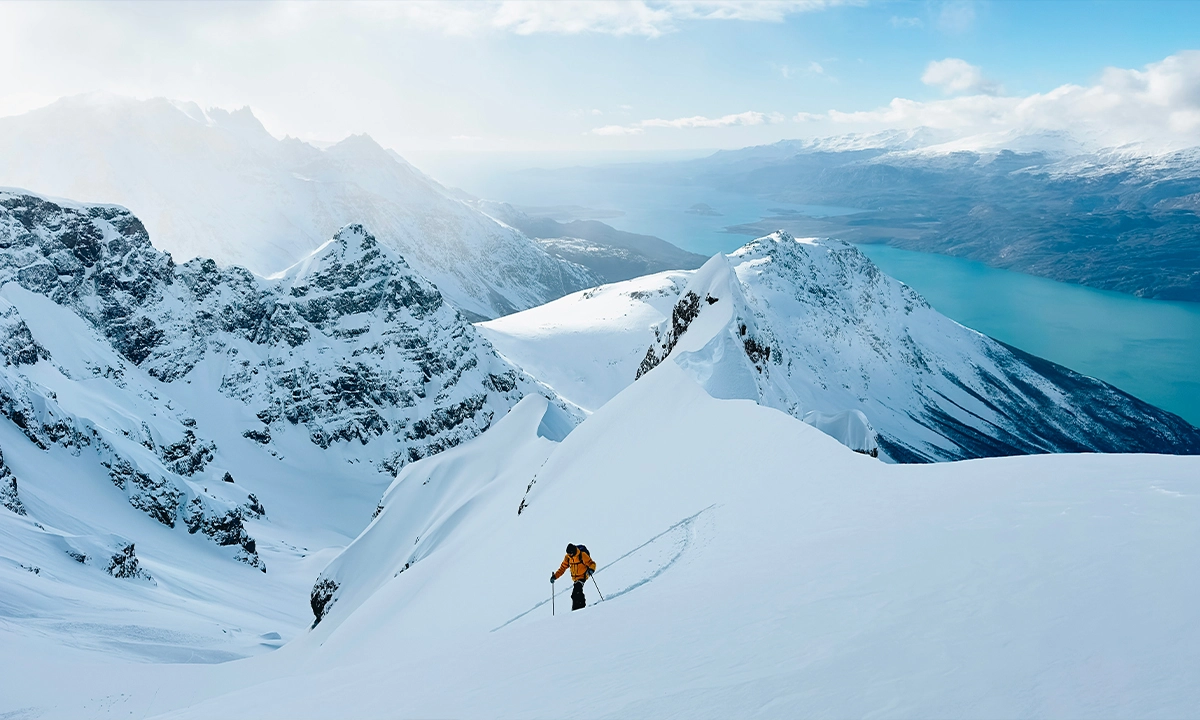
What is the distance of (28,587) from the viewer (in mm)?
27297

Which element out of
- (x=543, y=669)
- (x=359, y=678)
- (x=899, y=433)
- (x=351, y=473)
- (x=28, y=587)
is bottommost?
(x=899, y=433)

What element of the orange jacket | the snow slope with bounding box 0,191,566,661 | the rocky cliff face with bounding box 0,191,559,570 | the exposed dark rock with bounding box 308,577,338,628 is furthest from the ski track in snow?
the rocky cliff face with bounding box 0,191,559,570

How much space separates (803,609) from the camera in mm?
8016

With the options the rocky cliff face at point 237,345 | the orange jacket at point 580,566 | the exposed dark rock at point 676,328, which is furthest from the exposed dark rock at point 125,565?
the rocky cliff face at point 237,345

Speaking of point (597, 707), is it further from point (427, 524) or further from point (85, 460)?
point (85, 460)

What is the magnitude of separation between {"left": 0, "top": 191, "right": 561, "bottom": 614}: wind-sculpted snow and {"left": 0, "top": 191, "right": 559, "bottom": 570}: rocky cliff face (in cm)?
26

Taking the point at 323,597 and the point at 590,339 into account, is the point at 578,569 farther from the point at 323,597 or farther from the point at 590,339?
the point at 590,339

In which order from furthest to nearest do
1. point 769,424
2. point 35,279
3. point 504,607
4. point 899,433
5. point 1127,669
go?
point 899,433
point 35,279
point 769,424
point 504,607
point 1127,669

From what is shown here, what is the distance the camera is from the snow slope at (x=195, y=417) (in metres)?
35.3

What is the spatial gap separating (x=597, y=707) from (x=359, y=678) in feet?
19.3

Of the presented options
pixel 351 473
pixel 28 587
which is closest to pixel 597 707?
pixel 28 587

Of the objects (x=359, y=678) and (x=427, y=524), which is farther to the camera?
(x=427, y=524)

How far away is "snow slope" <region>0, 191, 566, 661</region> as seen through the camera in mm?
35312

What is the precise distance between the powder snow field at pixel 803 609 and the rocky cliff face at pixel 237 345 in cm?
7438
